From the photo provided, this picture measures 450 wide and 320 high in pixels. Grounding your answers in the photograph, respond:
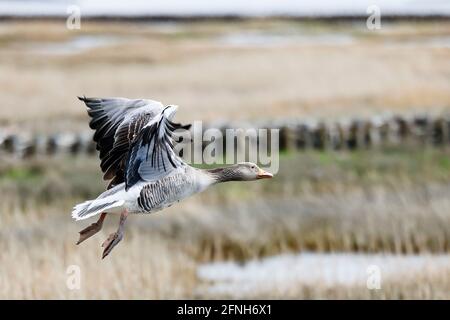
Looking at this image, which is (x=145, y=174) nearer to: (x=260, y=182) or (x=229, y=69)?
(x=260, y=182)

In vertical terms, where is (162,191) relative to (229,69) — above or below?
below

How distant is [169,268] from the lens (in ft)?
33.9

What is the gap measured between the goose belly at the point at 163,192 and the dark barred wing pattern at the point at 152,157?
24 mm

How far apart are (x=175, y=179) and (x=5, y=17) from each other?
37914 millimetres

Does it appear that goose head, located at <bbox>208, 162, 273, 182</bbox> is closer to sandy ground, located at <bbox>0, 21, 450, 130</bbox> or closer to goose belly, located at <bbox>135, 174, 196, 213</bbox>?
goose belly, located at <bbox>135, 174, 196, 213</bbox>

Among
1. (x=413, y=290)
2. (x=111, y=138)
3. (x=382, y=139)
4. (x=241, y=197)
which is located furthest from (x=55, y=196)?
(x=111, y=138)

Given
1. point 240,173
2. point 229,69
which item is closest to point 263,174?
point 240,173

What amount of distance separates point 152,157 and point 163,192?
108mm

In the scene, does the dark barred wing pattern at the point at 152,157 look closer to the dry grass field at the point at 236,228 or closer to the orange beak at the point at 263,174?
the orange beak at the point at 263,174

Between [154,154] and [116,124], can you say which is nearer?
[154,154]

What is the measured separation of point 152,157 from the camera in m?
3.13

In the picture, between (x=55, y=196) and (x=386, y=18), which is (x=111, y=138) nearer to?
(x=55, y=196)

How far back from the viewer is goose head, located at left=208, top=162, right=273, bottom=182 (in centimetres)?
318

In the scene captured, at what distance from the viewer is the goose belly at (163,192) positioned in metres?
3.06
